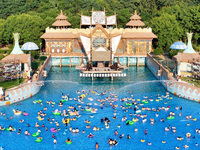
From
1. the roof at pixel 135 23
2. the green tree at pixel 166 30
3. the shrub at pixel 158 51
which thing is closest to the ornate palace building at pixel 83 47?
the roof at pixel 135 23

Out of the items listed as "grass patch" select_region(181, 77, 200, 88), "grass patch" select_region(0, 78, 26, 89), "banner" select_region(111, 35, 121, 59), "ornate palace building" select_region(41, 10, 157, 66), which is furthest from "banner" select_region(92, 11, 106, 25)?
"grass patch" select_region(181, 77, 200, 88)

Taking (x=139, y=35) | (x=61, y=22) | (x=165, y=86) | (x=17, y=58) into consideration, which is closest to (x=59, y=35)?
(x=61, y=22)

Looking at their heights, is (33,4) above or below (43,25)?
above

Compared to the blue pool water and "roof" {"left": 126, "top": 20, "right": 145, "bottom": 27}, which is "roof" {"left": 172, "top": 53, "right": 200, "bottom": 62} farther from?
"roof" {"left": 126, "top": 20, "right": 145, "bottom": 27}

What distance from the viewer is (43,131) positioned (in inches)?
2432

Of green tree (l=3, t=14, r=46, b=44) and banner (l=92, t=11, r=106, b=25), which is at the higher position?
banner (l=92, t=11, r=106, b=25)

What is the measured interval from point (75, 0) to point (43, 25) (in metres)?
29.4

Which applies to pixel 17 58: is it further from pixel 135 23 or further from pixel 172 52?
pixel 172 52

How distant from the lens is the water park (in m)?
59.3

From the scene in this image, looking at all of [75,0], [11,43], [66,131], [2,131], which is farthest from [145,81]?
[75,0]

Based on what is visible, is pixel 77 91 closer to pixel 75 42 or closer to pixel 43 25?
pixel 75 42

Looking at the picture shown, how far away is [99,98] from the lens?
78062 mm

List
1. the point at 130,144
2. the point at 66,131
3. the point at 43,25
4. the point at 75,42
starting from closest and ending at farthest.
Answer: the point at 130,144 < the point at 66,131 < the point at 75,42 < the point at 43,25

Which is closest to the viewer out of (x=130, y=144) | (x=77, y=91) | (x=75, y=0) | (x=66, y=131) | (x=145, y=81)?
(x=130, y=144)
